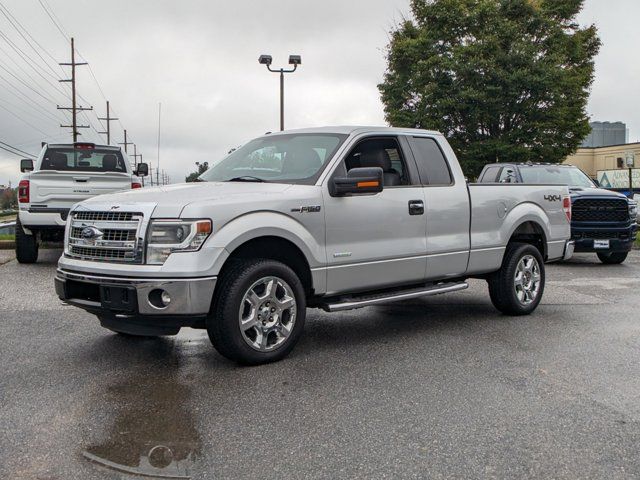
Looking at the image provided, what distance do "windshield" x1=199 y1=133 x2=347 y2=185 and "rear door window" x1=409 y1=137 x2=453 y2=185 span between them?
0.94 m

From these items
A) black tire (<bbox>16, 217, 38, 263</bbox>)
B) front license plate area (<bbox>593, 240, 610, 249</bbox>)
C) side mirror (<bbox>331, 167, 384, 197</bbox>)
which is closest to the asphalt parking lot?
side mirror (<bbox>331, 167, 384, 197</bbox>)

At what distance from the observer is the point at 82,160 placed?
12.1m

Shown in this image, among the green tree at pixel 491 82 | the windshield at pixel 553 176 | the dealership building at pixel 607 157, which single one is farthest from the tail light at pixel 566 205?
the dealership building at pixel 607 157

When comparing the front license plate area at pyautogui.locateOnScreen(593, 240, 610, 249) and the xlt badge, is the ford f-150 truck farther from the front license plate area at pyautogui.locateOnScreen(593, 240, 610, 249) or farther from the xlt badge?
the xlt badge

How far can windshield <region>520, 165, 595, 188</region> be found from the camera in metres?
13.2

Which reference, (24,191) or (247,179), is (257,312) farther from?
(24,191)

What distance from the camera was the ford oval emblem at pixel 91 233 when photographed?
16.1ft

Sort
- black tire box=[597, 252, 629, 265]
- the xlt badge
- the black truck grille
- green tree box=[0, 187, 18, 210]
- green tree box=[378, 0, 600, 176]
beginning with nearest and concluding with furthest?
the xlt badge, the black truck grille, black tire box=[597, 252, 629, 265], green tree box=[378, 0, 600, 176], green tree box=[0, 187, 18, 210]

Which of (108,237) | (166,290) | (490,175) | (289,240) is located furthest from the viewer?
(490,175)

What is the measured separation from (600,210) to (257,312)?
9469 mm

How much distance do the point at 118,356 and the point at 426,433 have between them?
110 inches

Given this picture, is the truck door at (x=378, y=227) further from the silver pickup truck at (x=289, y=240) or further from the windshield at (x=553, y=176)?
the windshield at (x=553, y=176)

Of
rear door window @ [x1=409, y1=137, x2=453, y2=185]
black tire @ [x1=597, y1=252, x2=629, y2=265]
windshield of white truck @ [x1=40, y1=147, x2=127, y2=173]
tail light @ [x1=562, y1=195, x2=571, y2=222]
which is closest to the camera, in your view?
rear door window @ [x1=409, y1=137, x2=453, y2=185]

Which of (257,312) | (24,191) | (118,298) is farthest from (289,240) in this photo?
(24,191)
